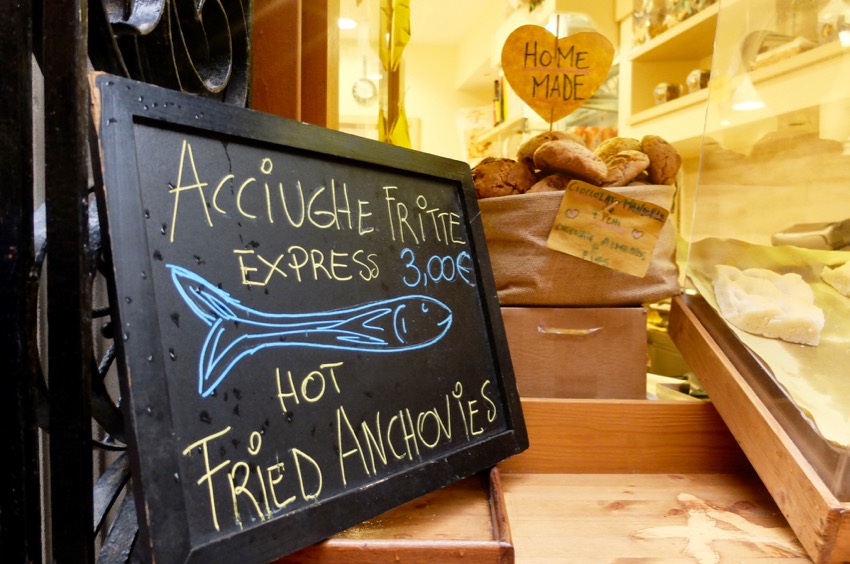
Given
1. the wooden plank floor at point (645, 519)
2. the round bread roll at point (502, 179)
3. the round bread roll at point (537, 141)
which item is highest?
the round bread roll at point (537, 141)

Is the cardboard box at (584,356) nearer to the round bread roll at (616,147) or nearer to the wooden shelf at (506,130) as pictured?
the round bread roll at (616,147)

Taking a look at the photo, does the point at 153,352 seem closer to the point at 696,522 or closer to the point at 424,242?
the point at 424,242

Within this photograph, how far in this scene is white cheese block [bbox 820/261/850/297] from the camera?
0.96 m

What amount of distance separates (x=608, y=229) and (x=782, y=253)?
0.38 m

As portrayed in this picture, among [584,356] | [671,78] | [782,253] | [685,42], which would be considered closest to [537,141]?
[584,356]

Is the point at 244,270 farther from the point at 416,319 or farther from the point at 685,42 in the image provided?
the point at 685,42

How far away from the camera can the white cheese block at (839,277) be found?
3.15 feet

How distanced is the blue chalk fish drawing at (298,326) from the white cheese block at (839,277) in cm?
70

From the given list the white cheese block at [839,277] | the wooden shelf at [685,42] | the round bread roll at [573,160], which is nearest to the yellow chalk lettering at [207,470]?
the round bread roll at [573,160]

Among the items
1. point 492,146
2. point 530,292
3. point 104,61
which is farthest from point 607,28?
point 104,61

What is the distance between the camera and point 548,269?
1.05 m

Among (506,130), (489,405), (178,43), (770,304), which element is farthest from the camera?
(506,130)

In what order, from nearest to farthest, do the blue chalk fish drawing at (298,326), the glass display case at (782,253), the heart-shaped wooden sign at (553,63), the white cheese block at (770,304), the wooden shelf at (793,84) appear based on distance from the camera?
the blue chalk fish drawing at (298,326) → the glass display case at (782,253) → the white cheese block at (770,304) → the heart-shaped wooden sign at (553,63) → the wooden shelf at (793,84)

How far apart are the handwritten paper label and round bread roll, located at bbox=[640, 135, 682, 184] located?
0.09 meters
